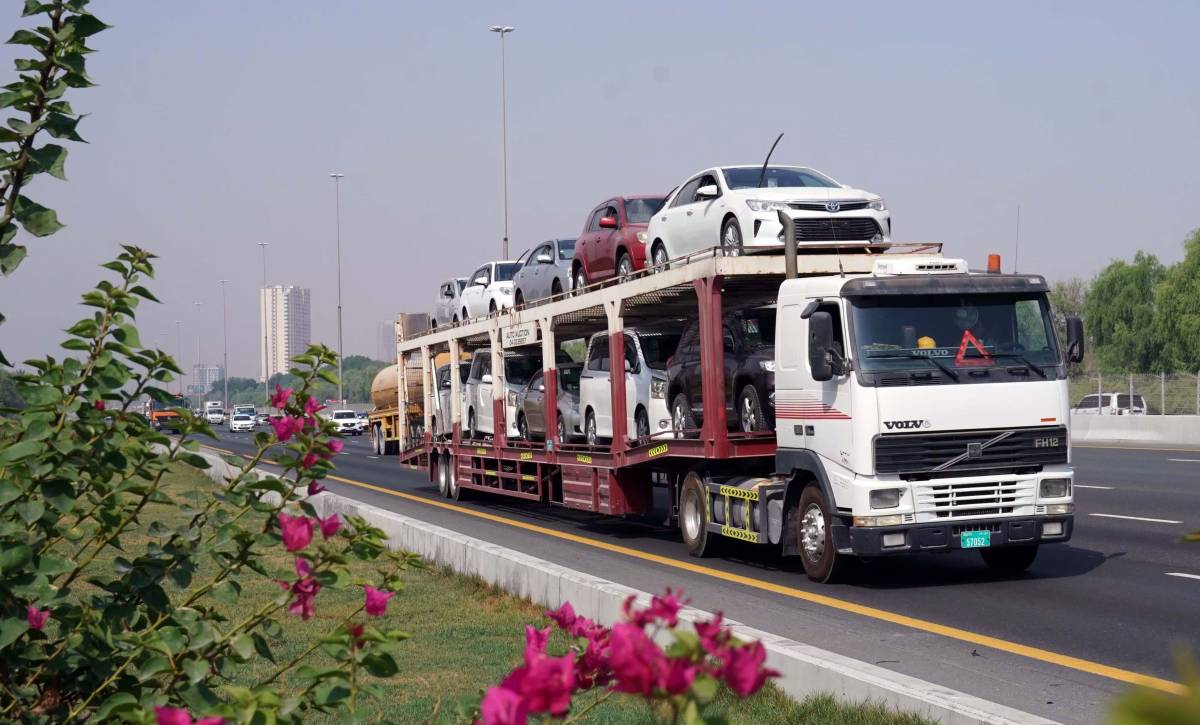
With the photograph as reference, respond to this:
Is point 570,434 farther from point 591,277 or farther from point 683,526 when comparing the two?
point 683,526

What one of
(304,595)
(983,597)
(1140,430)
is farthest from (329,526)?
(1140,430)

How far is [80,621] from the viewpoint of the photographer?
3553mm

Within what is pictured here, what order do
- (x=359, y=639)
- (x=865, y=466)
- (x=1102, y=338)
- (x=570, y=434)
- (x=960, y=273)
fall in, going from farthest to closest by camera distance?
1. (x=1102, y=338)
2. (x=570, y=434)
3. (x=960, y=273)
4. (x=865, y=466)
5. (x=359, y=639)

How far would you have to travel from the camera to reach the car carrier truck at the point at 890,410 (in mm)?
12273

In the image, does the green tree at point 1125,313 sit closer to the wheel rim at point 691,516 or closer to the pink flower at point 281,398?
the wheel rim at point 691,516

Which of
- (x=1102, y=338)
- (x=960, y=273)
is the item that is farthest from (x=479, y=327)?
(x=1102, y=338)

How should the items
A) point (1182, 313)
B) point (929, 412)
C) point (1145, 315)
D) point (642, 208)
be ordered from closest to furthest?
point (929, 412) → point (642, 208) → point (1182, 313) → point (1145, 315)

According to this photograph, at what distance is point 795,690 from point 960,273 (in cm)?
674

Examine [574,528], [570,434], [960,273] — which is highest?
[960,273]

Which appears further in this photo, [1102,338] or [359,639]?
[1102,338]

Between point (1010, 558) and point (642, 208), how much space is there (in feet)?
24.2

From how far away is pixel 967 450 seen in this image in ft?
40.6

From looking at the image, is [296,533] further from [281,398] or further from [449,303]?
[449,303]

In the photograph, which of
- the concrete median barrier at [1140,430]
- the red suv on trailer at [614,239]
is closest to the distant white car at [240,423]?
the concrete median barrier at [1140,430]
